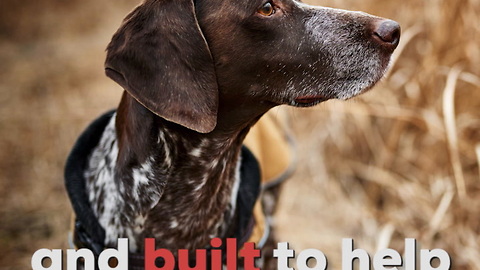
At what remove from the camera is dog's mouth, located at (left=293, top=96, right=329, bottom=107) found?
2.22 m

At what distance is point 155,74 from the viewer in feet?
6.75

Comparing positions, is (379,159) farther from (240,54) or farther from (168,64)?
(168,64)

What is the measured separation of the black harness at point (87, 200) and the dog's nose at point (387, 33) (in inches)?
32.6

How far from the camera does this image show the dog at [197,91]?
206cm

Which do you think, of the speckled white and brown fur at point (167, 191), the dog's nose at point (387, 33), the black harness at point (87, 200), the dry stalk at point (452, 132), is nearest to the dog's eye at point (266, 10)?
the dog's nose at point (387, 33)

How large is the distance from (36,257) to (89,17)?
6.03 meters

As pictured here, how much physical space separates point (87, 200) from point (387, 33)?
127cm

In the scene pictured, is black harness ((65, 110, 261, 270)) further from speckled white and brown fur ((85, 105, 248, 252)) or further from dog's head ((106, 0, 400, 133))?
dog's head ((106, 0, 400, 133))

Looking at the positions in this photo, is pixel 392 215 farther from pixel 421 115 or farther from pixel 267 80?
pixel 267 80

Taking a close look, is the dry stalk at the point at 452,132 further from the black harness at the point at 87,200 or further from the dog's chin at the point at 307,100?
the dog's chin at the point at 307,100

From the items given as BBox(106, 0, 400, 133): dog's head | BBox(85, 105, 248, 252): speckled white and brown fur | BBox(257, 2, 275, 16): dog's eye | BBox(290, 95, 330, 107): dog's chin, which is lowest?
BBox(85, 105, 248, 252): speckled white and brown fur

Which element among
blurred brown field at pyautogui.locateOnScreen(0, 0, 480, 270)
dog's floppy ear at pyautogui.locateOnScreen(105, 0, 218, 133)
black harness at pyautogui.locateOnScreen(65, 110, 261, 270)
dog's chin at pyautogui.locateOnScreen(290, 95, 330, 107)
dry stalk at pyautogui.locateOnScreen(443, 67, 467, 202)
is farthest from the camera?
blurred brown field at pyautogui.locateOnScreen(0, 0, 480, 270)

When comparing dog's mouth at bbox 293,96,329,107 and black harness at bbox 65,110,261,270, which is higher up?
dog's mouth at bbox 293,96,329,107

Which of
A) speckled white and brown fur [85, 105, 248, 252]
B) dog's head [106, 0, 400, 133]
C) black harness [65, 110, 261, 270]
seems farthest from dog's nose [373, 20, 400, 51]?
black harness [65, 110, 261, 270]
